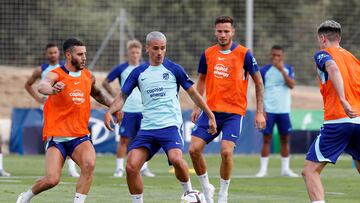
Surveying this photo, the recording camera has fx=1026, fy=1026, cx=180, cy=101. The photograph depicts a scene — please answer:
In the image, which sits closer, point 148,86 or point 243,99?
point 148,86

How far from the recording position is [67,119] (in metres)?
12.6

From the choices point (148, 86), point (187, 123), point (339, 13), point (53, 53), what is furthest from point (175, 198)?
point (339, 13)

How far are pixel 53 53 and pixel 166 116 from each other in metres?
7.78

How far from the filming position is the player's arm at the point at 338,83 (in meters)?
11.1

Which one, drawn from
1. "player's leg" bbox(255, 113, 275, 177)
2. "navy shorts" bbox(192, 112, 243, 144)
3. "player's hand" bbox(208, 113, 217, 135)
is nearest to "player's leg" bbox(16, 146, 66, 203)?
"player's hand" bbox(208, 113, 217, 135)

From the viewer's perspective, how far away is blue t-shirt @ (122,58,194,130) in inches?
498

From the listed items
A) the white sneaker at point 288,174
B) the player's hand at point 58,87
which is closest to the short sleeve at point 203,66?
the player's hand at point 58,87

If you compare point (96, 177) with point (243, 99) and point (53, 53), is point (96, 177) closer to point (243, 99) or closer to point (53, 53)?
point (53, 53)

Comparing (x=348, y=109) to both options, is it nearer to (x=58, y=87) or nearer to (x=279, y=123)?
(x=58, y=87)

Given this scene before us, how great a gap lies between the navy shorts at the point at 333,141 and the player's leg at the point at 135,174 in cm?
211

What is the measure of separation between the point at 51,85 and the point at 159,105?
4.42ft

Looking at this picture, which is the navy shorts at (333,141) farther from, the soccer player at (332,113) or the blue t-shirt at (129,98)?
the blue t-shirt at (129,98)

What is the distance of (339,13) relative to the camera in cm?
3459

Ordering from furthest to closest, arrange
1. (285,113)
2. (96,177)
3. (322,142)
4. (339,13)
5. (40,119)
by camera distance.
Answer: (339,13) < (40,119) < (285,113) < (96,177) < (322,142)
